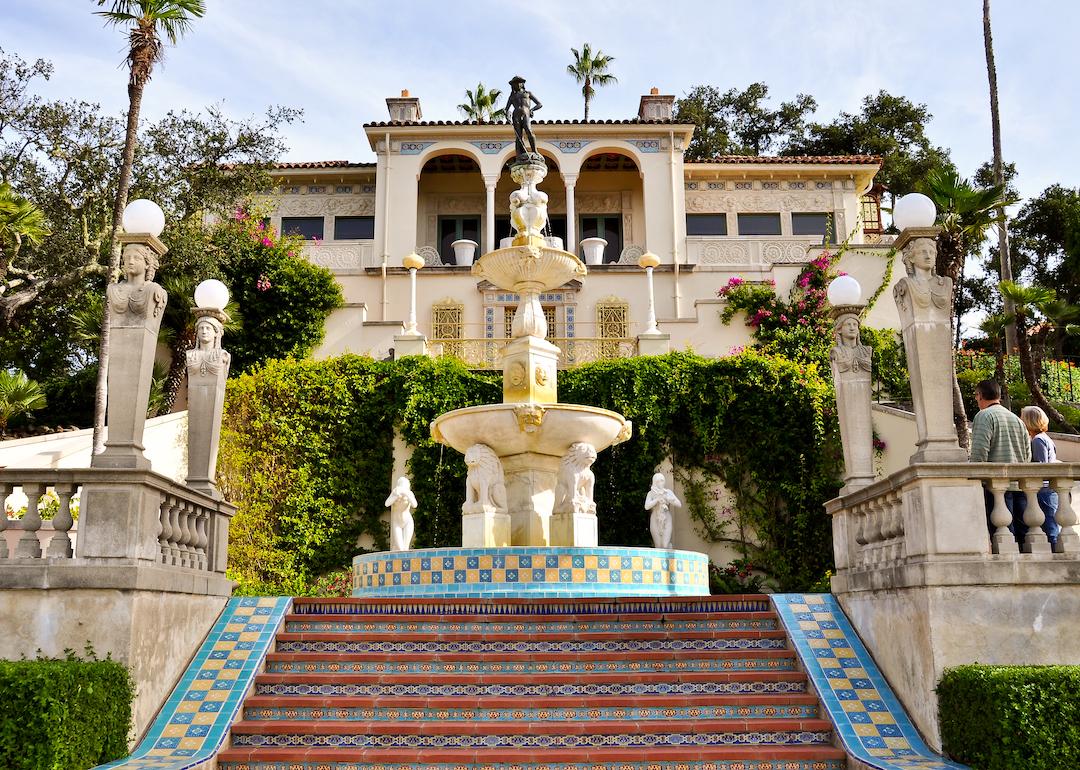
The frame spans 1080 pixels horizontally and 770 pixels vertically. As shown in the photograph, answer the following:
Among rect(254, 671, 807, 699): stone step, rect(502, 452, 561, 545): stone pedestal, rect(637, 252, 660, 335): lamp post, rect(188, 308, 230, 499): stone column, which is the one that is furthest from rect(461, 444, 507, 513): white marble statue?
rect(637, 252, 660, 335): lamp post

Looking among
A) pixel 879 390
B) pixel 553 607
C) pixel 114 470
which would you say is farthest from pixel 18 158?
pixel 879 390

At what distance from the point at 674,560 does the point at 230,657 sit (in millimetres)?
5400

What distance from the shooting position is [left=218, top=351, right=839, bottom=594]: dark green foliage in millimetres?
17641

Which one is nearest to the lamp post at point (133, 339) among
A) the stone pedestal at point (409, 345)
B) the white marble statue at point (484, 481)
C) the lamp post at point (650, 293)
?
the white marble statue at point (484, 481)

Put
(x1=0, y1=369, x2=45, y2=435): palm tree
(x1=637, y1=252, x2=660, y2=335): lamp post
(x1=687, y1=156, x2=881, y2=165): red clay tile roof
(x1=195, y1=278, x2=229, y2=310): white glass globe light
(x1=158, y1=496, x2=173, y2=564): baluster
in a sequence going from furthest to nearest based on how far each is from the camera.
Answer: (x1=687, y1=156, x2=881, y2=165): red clay tile roof < (x1=637, y1=252, x2=660, y2=335): lamp post < (x1=0, y1=369, x2=45, y2=435): palm tree < (x1=195, y1=278, x2=229, y2=310): white glass globe light < (x1=158, y1=496, x2=173, y2=564): baluster

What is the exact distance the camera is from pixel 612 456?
59.9 ft

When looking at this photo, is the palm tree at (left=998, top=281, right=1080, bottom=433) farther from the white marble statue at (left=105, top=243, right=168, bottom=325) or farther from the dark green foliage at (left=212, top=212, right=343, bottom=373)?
the white marble statue at (left=105, top=243, right=168, bottom=325)

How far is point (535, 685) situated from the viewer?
282 inches

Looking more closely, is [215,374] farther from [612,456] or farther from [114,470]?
[612,456]

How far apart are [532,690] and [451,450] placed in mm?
11247

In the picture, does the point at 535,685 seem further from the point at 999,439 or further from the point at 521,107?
the point at 521,107

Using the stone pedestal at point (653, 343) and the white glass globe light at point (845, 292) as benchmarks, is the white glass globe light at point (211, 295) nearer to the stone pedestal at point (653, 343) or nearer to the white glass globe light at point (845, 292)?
the white glass globe light at point (845, 292)

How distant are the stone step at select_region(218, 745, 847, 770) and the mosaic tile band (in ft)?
12.8

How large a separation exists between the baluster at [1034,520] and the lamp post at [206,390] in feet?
23.3
